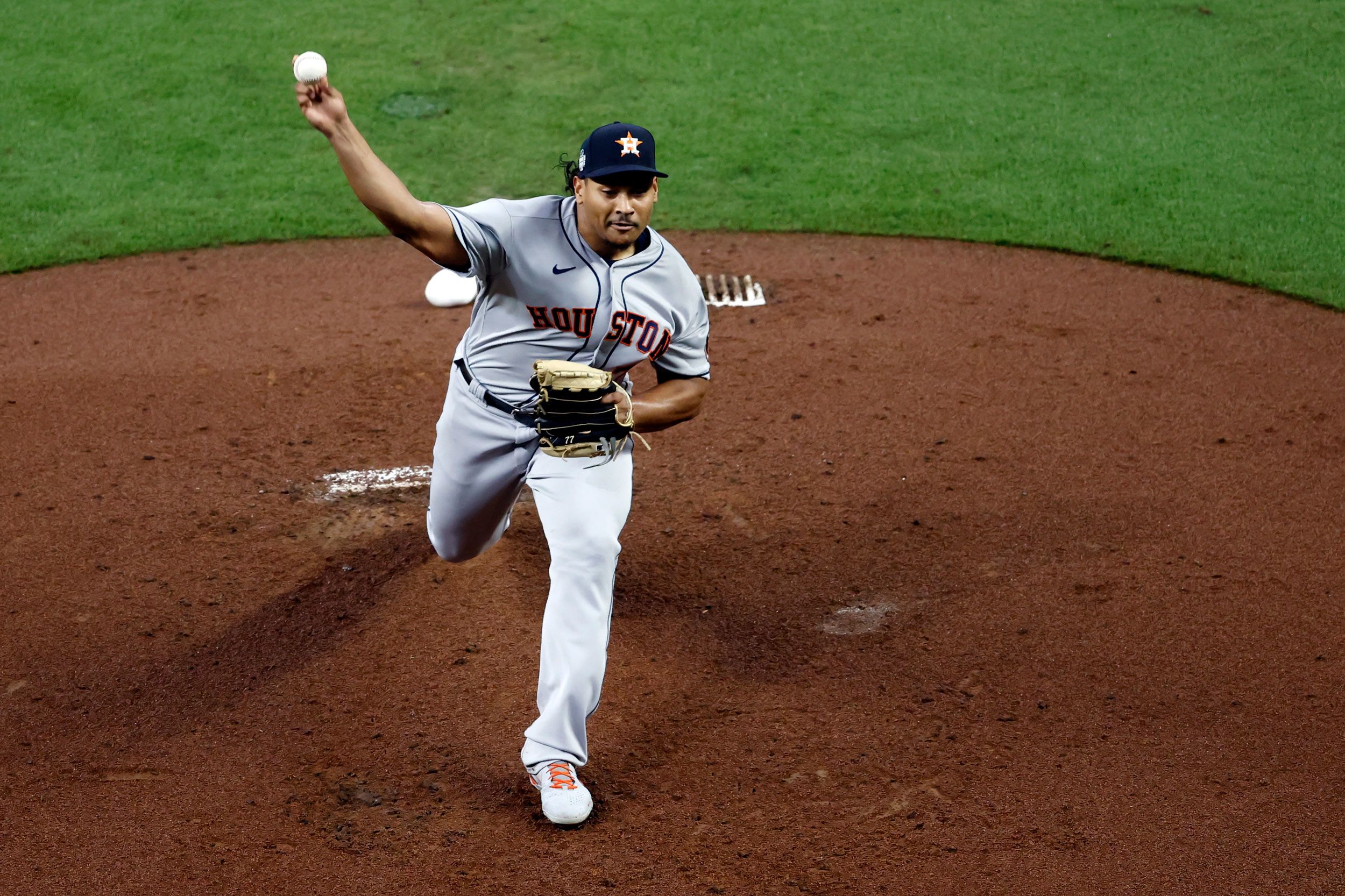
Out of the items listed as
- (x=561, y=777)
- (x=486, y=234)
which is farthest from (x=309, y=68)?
(x=561, y=777)

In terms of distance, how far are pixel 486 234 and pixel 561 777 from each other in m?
1.52

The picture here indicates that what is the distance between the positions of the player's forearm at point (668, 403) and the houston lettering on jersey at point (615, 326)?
0.14m

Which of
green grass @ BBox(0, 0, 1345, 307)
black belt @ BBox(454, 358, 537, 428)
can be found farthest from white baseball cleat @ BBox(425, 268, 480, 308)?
black belt @ BBox(454, 358, 537, 428)

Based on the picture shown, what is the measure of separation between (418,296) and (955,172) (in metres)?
3.60

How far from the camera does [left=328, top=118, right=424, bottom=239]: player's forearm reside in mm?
3254

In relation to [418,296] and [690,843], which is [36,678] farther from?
[418,296]

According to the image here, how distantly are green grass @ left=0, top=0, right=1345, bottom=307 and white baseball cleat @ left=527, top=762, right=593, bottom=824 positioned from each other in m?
4.66

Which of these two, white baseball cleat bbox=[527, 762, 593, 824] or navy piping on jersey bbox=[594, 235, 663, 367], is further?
navy piping on jersey bbox=[594, 235, 663, 367]

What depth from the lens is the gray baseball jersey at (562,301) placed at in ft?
12.3

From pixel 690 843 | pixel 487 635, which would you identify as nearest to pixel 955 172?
pixel 487 635

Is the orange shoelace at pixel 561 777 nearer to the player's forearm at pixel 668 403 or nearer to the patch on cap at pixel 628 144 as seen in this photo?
the player's forearm at pixel 668 403

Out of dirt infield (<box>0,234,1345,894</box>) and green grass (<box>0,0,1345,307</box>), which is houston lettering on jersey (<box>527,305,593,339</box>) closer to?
dirt infield (<box>0,234,1345,894</box>)

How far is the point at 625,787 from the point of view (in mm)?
3834

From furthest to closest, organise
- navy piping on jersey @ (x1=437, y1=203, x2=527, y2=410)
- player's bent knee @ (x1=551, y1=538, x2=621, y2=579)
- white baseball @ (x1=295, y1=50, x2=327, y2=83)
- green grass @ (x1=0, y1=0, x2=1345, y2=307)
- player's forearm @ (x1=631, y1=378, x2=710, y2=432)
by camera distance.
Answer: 1. green grass @ (x1=0, y1=0, x2=1345, y2=307)
2. player's forearm @ (x1=631, y1=378, x2=710, y2=432)
3. player's bent knee @ (x1=551, y1=538, x2=621, y2=579)
4. navy piping on jersey @ (x1=437, y1=203, x2=527, y2=410)
5. white baseball @ (x1=295, y1=50, x2=327, y2=83)
